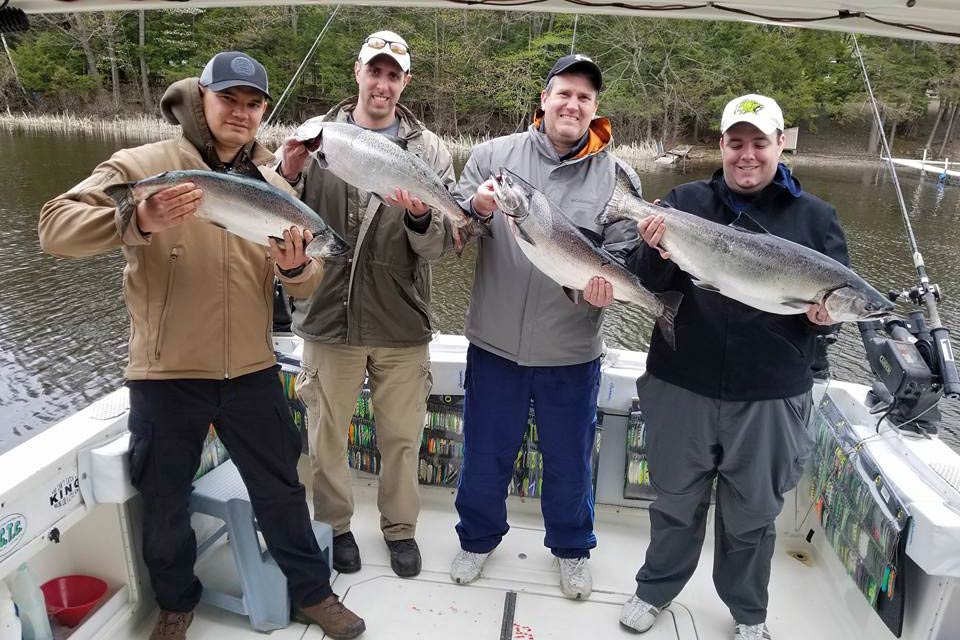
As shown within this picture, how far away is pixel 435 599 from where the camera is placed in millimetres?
3072

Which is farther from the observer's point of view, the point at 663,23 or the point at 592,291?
the point at 663,23

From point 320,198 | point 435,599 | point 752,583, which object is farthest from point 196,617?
point 752,583

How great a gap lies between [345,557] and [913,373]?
8.99ft

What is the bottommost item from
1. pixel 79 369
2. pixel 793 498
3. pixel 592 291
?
pixel 79 369

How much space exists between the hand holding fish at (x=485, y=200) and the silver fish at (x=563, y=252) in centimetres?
4

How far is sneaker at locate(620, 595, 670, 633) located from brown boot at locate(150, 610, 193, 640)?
6.06 ft

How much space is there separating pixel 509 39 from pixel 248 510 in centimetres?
3937

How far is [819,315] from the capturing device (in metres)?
2.41

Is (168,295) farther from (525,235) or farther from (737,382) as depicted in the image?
(737,382)

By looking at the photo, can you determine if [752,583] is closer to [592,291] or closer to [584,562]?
[584,562]

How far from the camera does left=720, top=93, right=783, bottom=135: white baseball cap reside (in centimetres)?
247

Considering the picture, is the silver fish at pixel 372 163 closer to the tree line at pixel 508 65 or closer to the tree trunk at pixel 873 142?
the tree line at pixel 508 65

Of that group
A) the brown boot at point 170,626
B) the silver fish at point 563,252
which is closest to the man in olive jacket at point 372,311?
the silver fish at point 563,252

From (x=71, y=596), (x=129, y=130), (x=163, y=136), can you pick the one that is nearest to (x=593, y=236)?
(x=71, y=596)
